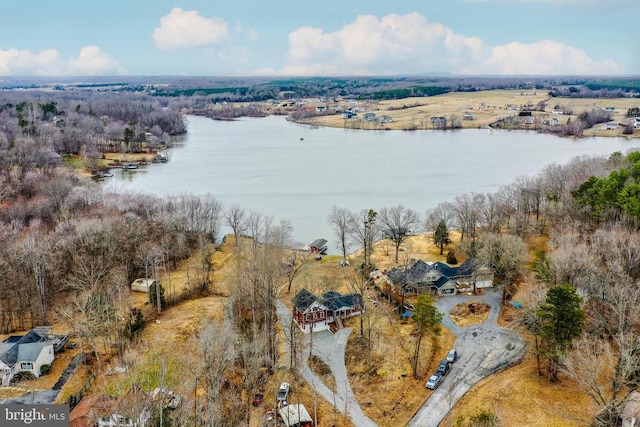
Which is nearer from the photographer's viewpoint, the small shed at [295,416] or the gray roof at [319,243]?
the small shed at [295,416]

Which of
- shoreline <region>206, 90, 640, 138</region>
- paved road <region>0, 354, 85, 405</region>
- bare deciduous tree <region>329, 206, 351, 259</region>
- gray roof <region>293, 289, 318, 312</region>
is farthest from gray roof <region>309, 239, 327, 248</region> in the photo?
shoreline <region>206, 90, 640, 138</region>

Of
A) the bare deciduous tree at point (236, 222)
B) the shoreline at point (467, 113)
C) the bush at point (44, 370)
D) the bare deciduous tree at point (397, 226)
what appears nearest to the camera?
the bush at point (44, 370)

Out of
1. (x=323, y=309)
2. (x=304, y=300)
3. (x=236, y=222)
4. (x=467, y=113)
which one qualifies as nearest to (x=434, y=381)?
(x=323, y=309)

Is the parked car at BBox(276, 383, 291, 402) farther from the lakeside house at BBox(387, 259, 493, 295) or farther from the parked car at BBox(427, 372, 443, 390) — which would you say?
the lakeside house at BBox(387, 259, 493, 295)

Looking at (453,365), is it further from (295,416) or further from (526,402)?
(295,416)

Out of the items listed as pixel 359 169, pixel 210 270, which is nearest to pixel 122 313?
pixel 210 270

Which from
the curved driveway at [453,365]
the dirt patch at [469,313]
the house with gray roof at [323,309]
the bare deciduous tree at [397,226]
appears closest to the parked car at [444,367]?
the curved driveway at [453,365]

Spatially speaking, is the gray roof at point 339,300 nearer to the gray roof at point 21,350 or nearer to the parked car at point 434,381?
the parked car at point 434,381
